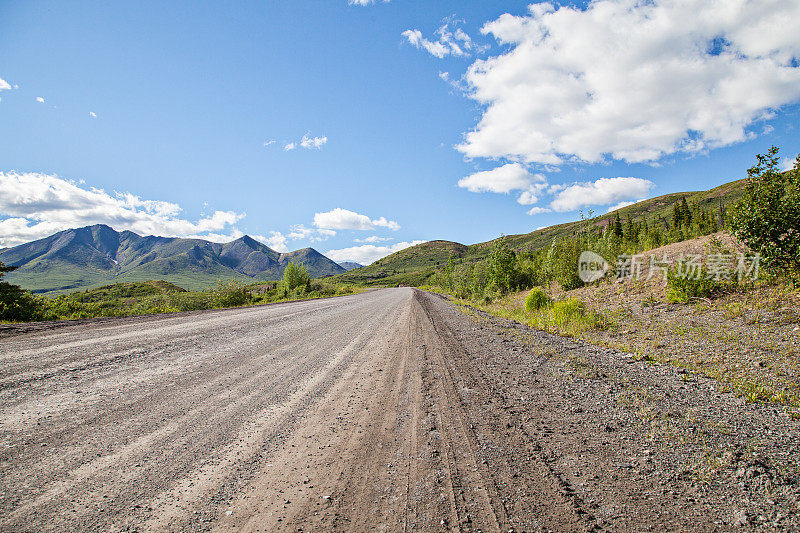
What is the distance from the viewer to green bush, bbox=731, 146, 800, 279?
10.0 m

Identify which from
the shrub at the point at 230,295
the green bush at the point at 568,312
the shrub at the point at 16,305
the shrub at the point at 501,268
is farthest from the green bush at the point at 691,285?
the shrub at the point at 230,295

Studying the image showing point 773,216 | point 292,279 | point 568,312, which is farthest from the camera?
point 292,279

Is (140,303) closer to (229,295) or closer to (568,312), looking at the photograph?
(229,295)

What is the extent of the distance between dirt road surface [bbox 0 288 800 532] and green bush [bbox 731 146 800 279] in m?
8.17

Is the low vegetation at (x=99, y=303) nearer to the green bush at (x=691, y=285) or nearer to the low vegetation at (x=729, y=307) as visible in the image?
the low vegetation at (x=729, y=307)

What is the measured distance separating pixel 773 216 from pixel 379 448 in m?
14.2

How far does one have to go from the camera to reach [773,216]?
10305 millimetres

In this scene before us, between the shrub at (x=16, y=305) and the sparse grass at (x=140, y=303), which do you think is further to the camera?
the sparse grass at (x=140, y=303)

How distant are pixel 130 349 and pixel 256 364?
122 inches

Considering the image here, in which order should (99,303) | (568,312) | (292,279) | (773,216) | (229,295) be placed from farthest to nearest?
1. (292,279)
2. (229,295)
3. (99,303)
4. (568,312)
5. (773,216)

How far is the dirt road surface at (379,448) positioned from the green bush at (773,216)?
26.8 feet

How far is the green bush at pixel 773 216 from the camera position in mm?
10023

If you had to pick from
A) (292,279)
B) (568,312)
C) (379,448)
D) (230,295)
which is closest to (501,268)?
(568,312)

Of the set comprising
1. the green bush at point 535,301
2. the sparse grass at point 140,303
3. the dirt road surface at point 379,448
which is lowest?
the dirt road surface at point 379,448
